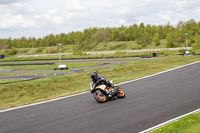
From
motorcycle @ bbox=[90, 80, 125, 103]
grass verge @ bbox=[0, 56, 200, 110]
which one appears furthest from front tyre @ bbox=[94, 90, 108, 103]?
grass verge @ bbox=[0, 56, 200, 110]

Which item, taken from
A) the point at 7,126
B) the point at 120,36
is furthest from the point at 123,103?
the point at 120,36

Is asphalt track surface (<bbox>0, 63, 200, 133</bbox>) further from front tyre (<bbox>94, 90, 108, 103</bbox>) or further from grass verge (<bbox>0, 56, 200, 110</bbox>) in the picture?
grass verge (<bbox>0, 56, 200, 110</bbox>)

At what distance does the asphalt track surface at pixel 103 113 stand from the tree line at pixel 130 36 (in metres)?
60.2

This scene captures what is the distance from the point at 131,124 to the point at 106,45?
12025 centimetres

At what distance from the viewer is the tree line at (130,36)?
10638cm

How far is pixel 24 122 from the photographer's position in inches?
402

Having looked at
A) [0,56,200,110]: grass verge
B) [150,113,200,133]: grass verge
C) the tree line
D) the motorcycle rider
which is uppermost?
the tree line

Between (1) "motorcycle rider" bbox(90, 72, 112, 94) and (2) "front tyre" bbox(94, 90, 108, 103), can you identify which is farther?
(1) "motorcycle rider" bbox(90, 72, 112, 94)

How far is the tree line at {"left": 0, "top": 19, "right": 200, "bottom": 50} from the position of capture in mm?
106375

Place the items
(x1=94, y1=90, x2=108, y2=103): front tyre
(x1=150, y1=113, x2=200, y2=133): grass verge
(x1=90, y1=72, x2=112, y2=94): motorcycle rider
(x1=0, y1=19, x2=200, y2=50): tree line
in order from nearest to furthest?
(x1=150, y1=113, x2=200, y2=133): grass verge, (x1=94, y1=90, x2=108, y2=103): front tyre, (x1=90, y1=72, x2=112, y2=94): motorcycle rider, (x1=0, y1=19, x2=200, y2=50): tree line

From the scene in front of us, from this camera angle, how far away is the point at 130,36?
136 m

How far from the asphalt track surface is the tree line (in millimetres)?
60209

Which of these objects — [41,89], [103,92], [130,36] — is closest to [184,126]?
[103,92]

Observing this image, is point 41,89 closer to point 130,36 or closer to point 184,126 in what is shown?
point 184,126
